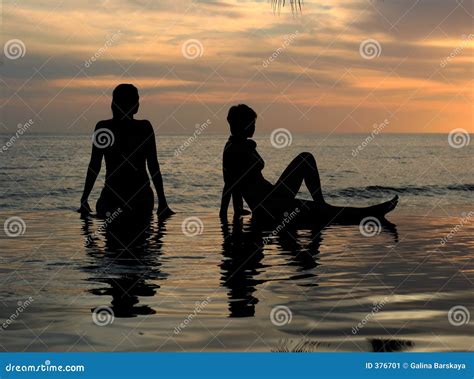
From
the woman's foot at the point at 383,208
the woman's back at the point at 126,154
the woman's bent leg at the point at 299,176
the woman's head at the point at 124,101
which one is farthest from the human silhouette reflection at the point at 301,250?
the woman's head at the point at 124,101

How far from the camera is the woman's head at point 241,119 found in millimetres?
11406

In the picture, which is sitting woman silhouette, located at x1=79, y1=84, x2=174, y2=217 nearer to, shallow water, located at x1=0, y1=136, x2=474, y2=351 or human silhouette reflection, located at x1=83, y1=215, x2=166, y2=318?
human silhouette reflection, located at x1=83, y1=215, x2=166, y2=318

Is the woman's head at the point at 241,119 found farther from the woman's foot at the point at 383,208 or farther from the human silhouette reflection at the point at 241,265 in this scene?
the woman's foot at the point at 383,208

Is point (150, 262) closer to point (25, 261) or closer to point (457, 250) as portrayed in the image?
point (25, 261)

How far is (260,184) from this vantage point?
39.2ft

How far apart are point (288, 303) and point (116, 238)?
4.31 m

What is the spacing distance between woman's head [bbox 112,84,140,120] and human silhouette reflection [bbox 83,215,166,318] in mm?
1366

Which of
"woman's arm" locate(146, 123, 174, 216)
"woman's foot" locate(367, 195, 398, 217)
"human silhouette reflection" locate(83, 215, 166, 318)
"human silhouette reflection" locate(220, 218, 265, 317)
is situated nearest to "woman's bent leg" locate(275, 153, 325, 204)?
"human silhouette reflection" locate(220, 218, 265, 317)

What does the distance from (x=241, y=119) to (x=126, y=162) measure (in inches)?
83.8

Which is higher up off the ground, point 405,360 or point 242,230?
point 242,230

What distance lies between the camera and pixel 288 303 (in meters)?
6.27

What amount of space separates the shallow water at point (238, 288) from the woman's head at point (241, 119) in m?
1.48

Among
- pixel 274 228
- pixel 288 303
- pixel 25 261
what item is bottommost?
pixel 288 303

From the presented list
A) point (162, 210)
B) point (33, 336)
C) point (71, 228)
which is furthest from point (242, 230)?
point (33, 336)
